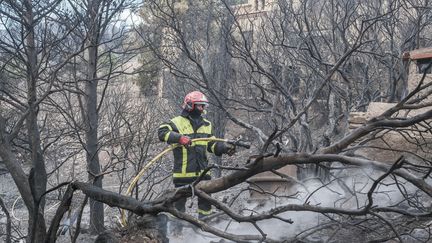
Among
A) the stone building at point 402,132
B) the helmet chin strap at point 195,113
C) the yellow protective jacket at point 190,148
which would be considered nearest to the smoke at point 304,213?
the stone building at point 402,132

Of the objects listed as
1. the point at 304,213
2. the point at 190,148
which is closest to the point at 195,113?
the point at 190,148

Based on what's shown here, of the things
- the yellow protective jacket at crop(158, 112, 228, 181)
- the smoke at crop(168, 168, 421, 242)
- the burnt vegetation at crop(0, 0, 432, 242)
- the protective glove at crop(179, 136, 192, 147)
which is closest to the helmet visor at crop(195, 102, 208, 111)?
the yellow protective jacket at crop(158, 112, 228, 181)

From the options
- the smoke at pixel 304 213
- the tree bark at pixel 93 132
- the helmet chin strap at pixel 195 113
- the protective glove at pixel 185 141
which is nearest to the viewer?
the smoke at pixel 304 213

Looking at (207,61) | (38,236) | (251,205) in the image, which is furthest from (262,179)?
(207,61)

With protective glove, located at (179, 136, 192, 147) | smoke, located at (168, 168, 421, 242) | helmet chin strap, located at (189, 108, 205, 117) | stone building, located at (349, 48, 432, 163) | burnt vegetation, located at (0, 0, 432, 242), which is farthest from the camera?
stone building, located at (349, 48, 432, 163)

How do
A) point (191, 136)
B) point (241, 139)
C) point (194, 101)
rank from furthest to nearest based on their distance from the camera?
point (191, 136)
point (194, 101)
point (241, 139)

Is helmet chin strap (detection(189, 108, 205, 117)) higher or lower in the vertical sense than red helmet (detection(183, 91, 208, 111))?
lower

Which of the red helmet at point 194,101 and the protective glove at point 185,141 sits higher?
the red helmet at point 194,101

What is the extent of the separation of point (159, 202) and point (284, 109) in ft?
25.7

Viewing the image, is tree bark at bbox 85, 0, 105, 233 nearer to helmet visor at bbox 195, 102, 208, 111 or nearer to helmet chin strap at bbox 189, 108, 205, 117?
helmet chin strap at bbox 189, 108, 205, 117

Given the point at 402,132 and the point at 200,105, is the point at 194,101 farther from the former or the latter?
the point at 402,132

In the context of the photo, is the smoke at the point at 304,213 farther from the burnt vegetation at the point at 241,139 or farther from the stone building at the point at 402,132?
the stone building at the point at 402,132

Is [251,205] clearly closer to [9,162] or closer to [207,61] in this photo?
[9,162]

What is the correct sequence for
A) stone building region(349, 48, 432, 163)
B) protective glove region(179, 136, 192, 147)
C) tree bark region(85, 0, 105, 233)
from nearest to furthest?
1. protective glove region(179, 136, 192, 147)
2. stone building region(349, 48, 432, 163)
3. tree bark region(85, 0, 105, 233)
